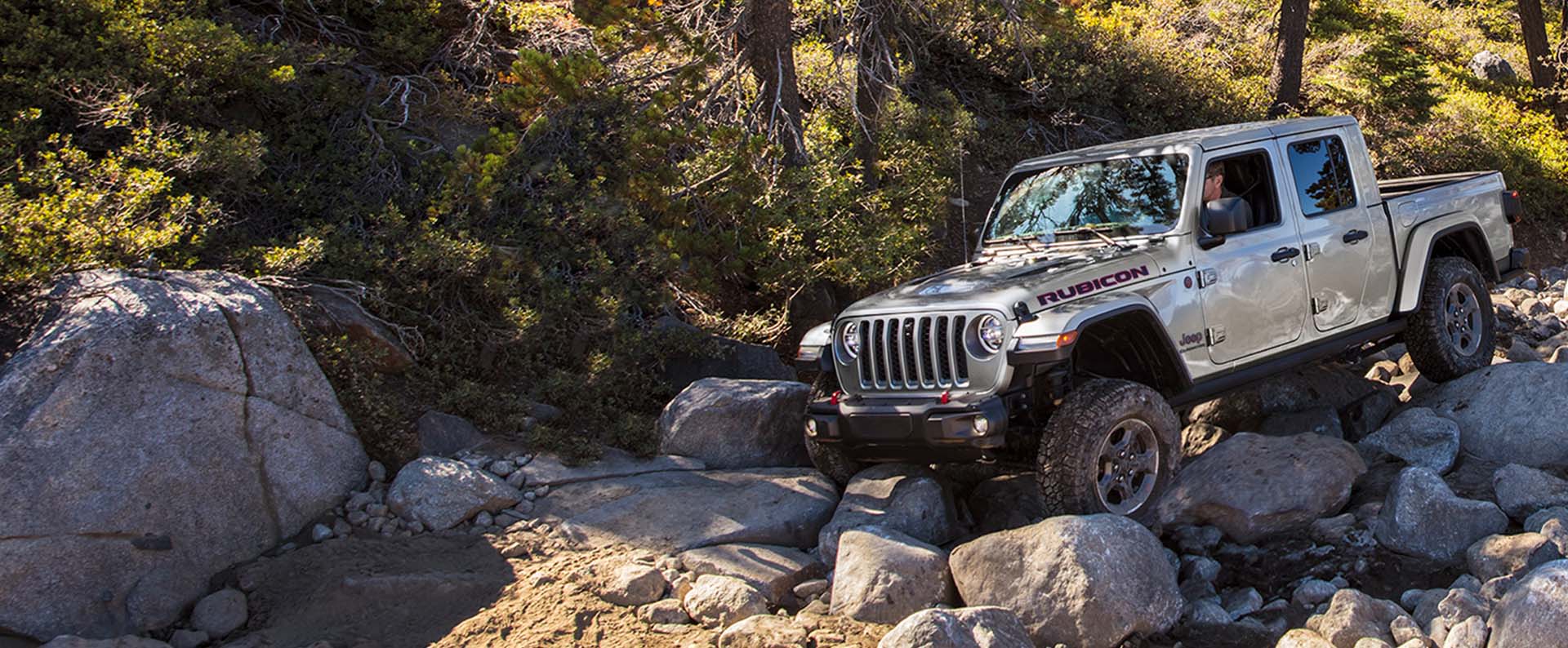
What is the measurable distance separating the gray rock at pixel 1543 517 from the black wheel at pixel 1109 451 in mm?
1641

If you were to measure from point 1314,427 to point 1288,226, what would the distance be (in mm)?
1284

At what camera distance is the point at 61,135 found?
871 centimetres

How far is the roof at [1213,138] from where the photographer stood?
742 centimetres

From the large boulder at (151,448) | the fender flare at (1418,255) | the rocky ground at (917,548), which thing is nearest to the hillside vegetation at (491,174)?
the large boulder at (151,448)

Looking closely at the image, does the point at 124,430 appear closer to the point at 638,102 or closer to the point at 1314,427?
the point at 638,102

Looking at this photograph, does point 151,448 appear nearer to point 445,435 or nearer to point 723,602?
point 445,435

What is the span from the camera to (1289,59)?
16.3 meters

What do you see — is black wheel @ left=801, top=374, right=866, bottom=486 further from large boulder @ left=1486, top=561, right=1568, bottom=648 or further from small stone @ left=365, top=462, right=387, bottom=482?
large boulder @ left=1486, top=561, right=1568, bottom=648

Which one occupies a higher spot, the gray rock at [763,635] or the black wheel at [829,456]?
the black wheel at [829,456]

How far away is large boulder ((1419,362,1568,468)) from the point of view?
7.15 meters

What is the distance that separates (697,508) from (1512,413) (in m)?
4.76

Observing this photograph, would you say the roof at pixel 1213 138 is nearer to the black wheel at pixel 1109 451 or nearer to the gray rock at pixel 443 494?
the black wheel at pixel 1109 451

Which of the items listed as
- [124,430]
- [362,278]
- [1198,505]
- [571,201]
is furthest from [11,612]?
[1198,505]

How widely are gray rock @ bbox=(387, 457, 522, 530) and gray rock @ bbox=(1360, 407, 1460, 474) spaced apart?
496cm
